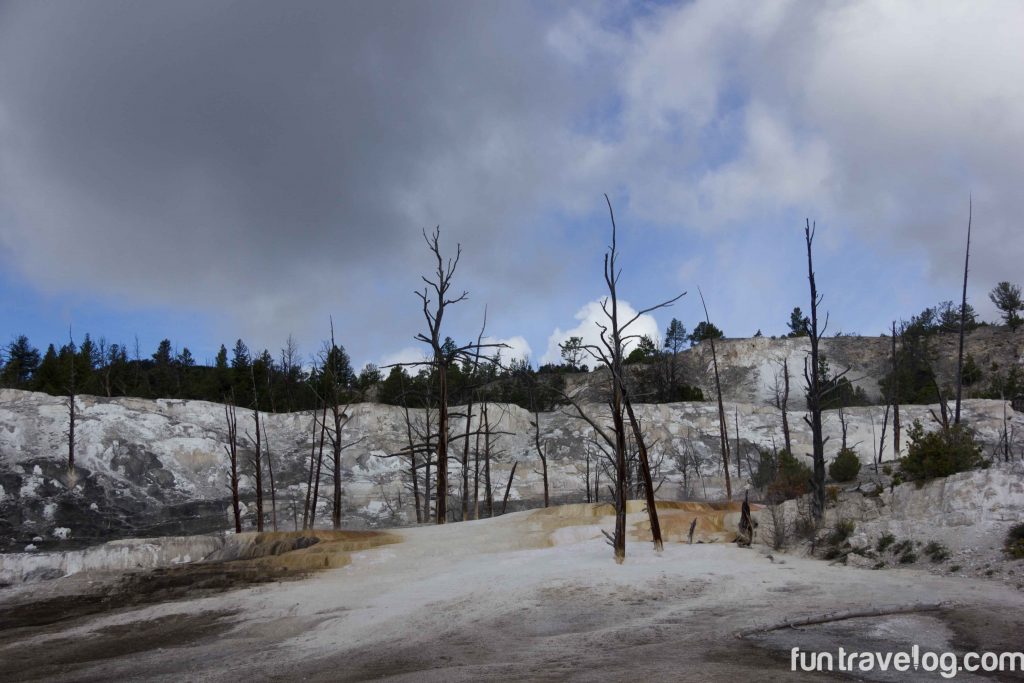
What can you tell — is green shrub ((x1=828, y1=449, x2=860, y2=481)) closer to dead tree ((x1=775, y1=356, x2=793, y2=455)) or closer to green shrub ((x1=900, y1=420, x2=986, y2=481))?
dead tree ((x1=775, y1=356, x2=793, y2=455))

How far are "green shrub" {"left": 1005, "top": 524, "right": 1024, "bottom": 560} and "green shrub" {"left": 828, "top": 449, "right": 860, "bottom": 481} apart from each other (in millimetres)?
24084

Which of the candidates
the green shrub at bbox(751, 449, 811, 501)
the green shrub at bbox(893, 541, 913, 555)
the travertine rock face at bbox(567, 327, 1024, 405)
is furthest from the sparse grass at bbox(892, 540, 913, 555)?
the travertine rock face at bbox(567, 327, 1024, 405)

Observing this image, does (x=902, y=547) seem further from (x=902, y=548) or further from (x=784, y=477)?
(x=784, y=477)

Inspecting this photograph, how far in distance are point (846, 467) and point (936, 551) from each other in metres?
24.2

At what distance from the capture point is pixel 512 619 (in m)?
10.7

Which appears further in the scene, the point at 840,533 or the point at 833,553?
the point at 840,533

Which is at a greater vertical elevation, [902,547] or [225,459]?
[225,459]

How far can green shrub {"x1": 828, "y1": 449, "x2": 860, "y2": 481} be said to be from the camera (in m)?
34.8

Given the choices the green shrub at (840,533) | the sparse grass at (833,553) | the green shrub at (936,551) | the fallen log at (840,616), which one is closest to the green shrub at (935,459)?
the green shrub at (840,533)

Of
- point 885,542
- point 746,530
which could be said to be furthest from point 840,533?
point 746,530

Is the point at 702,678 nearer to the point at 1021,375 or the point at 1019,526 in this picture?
the point at 1019,526

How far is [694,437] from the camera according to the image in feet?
171

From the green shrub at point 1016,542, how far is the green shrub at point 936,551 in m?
0.94

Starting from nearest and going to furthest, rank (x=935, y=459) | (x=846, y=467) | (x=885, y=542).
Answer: (x=885, y=542) → (x=935, y=459) → (x=846, y=467)
